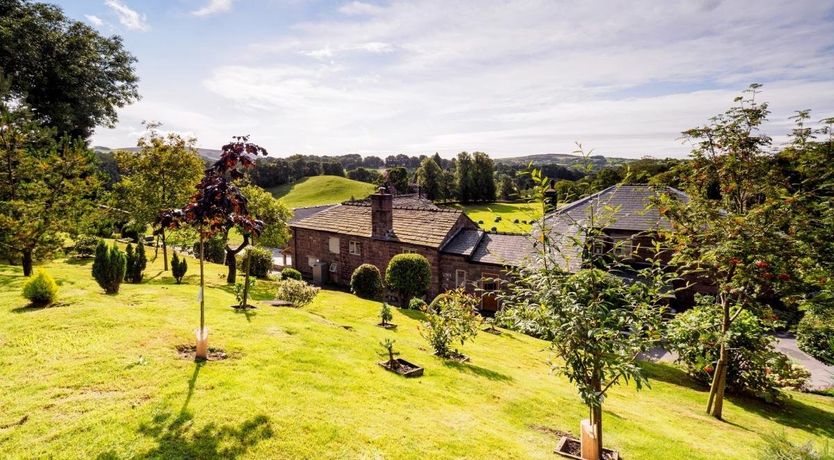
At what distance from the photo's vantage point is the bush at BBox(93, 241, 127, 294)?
16.0m

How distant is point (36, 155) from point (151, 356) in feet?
54.7

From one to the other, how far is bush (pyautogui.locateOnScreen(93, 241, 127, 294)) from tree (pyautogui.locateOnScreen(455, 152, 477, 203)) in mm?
90117

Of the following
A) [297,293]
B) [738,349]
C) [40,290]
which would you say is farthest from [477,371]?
[40,290]

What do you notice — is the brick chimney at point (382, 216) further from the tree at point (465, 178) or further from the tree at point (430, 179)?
the tree at point (465, 178)

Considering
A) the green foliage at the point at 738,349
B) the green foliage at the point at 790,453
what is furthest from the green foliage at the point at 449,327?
the green foliage at the point at 790,453

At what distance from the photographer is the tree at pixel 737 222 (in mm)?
11602

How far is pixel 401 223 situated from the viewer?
116ft

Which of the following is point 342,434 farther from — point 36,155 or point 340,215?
point 340,215

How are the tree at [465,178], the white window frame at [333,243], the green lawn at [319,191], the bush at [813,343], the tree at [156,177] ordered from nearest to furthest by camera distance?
1. the bush at [813,343]
2. the tree at [156,177]
3. the white window frame at [333,243]
4. the tree at [465,178]
5. the green lawn at [319,191]

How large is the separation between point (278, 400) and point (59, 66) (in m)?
41.0

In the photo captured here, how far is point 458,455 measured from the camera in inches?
299

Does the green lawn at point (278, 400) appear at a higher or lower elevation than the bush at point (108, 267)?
lower

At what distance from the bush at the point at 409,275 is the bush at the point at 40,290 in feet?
60.2

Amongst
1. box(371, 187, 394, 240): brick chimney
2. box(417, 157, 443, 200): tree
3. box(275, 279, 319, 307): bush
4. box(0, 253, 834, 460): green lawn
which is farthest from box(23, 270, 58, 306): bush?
box(417, 157, 443, 200): tree
